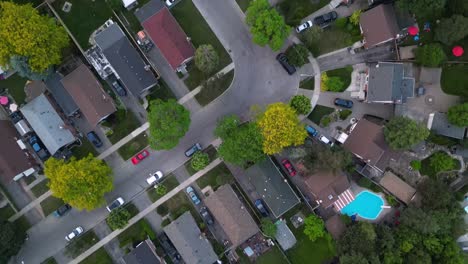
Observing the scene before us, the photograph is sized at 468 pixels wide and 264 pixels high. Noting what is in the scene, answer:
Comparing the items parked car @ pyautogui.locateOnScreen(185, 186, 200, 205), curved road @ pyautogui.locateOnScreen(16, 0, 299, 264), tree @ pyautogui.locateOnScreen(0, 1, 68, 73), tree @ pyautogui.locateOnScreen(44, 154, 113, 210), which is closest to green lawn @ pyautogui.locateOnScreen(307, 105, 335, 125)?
curved road @ pyautogui.locateOnScreen(16, 0, 299, 264)

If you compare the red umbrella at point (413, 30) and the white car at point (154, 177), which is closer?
the red umbrella at point (413, 30)

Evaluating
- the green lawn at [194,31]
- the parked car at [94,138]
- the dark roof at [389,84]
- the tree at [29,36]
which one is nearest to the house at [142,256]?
the parked car at [94,138]

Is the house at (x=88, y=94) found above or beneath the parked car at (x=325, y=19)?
above

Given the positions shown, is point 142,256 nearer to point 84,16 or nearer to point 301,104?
point 301,104

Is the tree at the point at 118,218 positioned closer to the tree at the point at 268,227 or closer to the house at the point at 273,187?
the house at the point at 273,187

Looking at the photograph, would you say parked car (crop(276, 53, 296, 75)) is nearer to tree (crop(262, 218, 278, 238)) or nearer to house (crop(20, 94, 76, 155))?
tree (crop(262, 218, 278, 238))

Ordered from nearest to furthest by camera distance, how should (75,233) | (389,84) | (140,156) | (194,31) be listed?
(389,84)
(75,233)
(140,156)
(194,31)

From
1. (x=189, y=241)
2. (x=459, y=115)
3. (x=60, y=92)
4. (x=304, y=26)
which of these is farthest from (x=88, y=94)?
(x=459, y=115)
